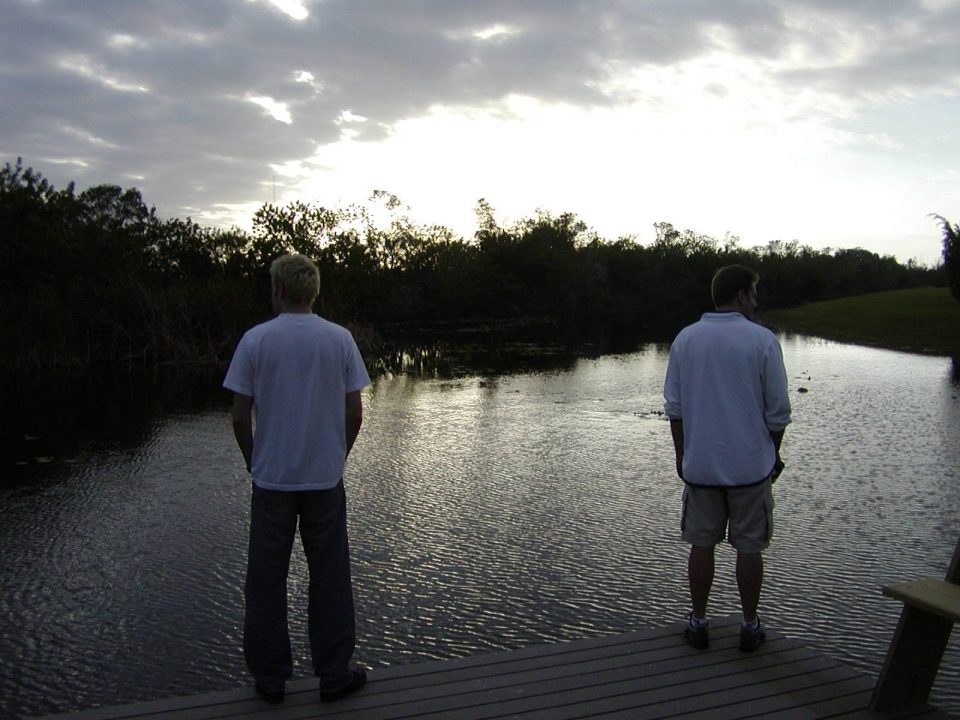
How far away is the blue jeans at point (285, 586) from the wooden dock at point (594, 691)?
15cm

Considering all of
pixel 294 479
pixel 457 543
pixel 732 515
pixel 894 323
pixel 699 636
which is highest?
pixel 894 323

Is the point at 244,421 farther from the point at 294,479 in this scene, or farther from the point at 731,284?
the point at 731,284

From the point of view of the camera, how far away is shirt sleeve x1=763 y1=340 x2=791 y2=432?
3928 mm

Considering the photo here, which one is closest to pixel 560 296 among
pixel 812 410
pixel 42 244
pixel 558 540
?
pixel 42 244

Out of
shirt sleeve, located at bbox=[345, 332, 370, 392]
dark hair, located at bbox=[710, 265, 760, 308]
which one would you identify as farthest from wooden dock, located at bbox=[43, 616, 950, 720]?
dark hair, located at bbox=[710, 265, 760, 308]

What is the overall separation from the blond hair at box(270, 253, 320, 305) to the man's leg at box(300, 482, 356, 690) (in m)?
0.82

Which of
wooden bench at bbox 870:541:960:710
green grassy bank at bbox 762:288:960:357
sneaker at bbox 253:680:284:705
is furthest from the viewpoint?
green grassy bank at bbox 762:288:960:357

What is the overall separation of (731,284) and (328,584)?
2289 millimetres

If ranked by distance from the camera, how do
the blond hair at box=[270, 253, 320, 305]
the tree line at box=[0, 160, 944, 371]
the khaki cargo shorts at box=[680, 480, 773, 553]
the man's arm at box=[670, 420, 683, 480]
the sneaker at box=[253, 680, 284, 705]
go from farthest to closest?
1. the tree line at box=[0, 160, 944, 371]
2. the man's arm at box=[670, 420, 683, 480]
3. the khaki cargo shorts at box=[680, 480, 773, 553]
4. the blond hair at box=[270, 253, 320, 305]
5. the sneaker at box=[253, 680, 284, 705]

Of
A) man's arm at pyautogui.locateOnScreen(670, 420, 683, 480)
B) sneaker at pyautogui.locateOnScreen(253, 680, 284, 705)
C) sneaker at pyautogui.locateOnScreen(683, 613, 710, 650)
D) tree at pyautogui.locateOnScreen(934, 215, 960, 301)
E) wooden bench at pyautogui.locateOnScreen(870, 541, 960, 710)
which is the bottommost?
sneaker at pyautogui.locateOnScreen(253, 680, 284, 705)

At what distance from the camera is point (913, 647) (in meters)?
3.35

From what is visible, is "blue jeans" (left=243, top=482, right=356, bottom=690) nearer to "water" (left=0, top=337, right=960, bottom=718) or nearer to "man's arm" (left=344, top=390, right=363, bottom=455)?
"man's arm" (left=344, top=390, right=363, bottom=455)

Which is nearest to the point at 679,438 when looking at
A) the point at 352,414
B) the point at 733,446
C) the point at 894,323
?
the point at 733,446

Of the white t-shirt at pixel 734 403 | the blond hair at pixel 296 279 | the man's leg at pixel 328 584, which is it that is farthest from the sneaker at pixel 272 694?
the white t-shirt at pixel 734 403
